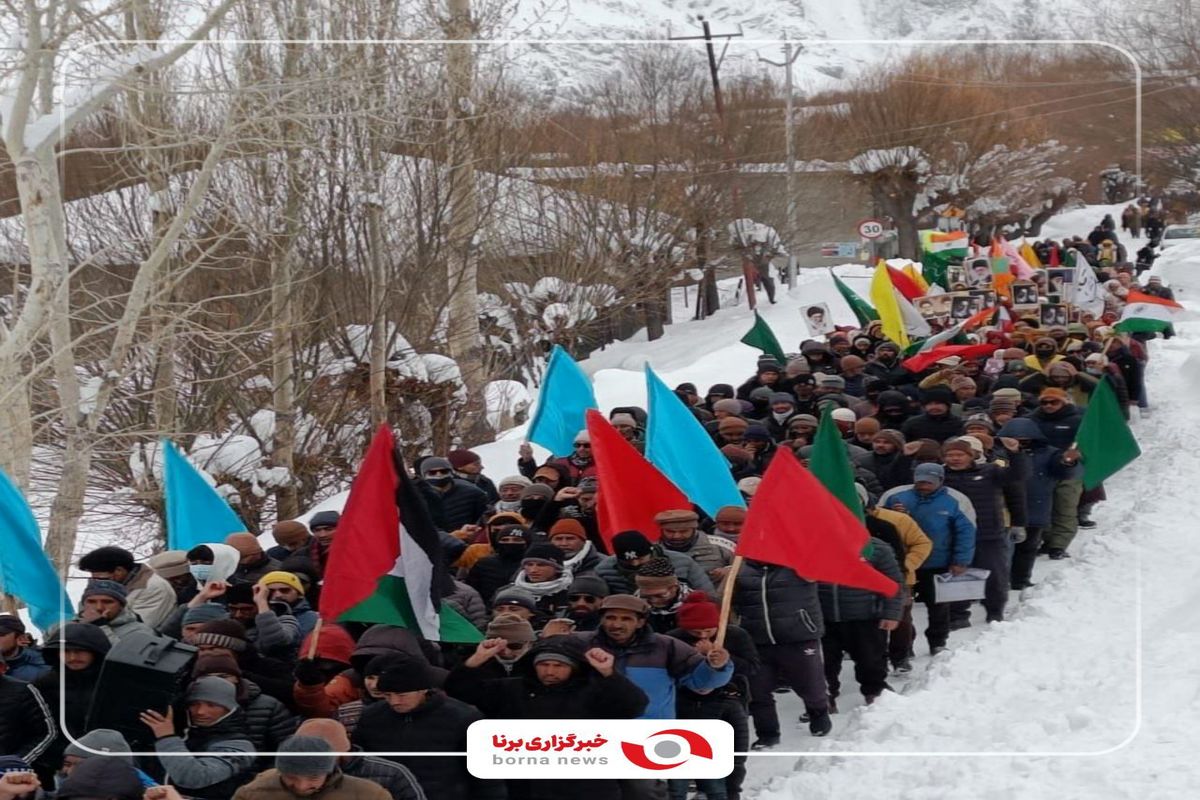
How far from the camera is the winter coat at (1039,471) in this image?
10.6 meters

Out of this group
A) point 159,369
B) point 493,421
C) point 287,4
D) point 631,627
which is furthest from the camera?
point 493,421

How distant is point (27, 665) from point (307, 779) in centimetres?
221

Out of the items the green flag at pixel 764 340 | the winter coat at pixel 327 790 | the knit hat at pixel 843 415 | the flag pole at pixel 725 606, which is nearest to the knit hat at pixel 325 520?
the flag pole at pixel 725 606

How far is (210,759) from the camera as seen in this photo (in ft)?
17.9

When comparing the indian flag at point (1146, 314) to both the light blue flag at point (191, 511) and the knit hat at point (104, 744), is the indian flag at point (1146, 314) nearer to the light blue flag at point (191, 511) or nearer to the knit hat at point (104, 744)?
the light blue flag at point (191, 511)

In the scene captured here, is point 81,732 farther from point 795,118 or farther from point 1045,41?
point 795,118

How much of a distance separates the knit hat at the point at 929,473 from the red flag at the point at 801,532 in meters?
2.28

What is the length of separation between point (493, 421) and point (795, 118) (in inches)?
596

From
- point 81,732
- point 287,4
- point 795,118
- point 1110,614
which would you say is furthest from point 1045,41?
point 795,118

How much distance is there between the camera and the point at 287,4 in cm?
1217

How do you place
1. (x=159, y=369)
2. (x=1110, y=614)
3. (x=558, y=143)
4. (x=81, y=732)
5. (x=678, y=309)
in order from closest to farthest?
(x=81, y=732) → (x=1110, y=614) → (x=159, y=369) → (x=558, y=143) → (x=678, y=309)

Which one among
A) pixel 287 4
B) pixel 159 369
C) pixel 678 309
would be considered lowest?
pixel 678 309

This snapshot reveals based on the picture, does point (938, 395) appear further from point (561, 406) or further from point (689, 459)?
point (689, 459)

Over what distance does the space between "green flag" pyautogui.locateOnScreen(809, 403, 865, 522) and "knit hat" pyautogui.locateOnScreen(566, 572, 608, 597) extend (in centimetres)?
153
